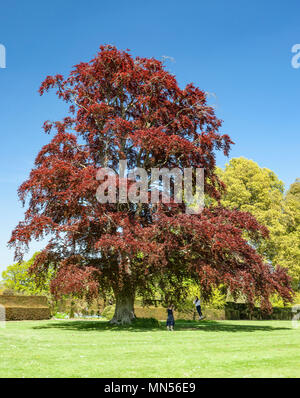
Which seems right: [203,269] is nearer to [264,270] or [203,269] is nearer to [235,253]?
[235,253]

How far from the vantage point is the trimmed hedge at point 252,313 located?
31031mm

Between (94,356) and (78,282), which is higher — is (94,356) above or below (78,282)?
below

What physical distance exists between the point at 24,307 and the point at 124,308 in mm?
8485

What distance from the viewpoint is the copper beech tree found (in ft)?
53.1

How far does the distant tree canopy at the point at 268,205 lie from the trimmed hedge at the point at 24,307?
1680cm

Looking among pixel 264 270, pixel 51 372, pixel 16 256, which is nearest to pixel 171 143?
pixel 264 270

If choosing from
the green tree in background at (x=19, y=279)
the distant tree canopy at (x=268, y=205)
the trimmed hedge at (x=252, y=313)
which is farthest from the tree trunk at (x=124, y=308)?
the green tree in background at (x=19, y=279)

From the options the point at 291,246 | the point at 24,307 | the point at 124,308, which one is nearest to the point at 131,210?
the point at 124,308

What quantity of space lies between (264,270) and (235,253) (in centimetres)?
174

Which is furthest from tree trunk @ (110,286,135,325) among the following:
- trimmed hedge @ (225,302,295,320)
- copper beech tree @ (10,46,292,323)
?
trimmed hedge @ (225,302,295,320)

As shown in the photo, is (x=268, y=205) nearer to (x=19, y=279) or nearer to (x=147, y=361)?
(x=19, y=279)

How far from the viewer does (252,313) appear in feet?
102

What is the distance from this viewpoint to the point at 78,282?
15.2 meters

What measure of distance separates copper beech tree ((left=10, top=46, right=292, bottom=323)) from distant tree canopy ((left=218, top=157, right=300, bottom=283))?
14.0 metres
